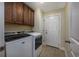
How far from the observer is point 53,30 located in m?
5.36

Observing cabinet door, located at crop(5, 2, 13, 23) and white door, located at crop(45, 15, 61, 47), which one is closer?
cabinet door, located at crop(5, 2, 13, 23)

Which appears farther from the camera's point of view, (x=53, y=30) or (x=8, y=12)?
(x=53, y=30)

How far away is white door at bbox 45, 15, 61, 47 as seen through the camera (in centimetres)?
511

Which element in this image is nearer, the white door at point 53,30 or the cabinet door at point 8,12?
Answer: the cabinet door at point 8,12


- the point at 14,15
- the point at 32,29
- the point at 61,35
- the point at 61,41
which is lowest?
the point at 61,41

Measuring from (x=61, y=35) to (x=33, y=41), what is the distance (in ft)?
7.50

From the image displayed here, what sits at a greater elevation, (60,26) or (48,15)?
(48,15)

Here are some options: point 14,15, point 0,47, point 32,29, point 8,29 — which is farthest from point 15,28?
point 0,47

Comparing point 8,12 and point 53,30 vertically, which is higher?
point 8,12

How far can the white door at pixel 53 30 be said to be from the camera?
16.8 feet

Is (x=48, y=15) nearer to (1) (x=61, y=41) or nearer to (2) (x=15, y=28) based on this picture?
(1) (x=61, y=41)

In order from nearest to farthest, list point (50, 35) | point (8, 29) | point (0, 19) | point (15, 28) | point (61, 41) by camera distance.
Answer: point (0, 19) → point (8, 29) → point (15, 28) → point (61, 41) → point (50, 35)

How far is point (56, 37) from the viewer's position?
5.18 metres

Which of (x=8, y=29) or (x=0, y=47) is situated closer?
(x=0, y=47)
